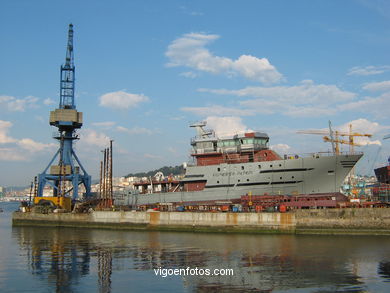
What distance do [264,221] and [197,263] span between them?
20.0 m

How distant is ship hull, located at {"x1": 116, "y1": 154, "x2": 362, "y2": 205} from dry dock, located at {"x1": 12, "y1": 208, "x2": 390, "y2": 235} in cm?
706

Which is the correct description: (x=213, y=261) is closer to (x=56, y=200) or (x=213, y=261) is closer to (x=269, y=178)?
(x=269, y=178)

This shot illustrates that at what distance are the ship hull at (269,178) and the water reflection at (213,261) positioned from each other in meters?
10.6

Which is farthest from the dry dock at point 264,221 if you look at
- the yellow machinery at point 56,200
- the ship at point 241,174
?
the yellow machinery at point 56,200

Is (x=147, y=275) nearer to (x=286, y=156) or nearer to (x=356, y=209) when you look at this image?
(x=356, y=209)

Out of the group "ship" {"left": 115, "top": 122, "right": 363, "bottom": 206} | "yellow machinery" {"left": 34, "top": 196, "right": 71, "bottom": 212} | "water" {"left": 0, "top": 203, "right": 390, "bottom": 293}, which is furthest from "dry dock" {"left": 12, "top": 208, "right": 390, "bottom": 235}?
"yellow machinery" {"left": 34, "top": 196, "right": 71, "bottom": 212}

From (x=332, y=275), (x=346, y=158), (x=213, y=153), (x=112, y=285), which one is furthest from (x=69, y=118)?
(x=332, y=275)

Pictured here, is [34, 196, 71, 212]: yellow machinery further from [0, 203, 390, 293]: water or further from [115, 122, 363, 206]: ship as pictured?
[0, 203, 390, 293]: water

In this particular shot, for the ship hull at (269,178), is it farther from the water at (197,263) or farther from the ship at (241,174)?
the water at (197,263)

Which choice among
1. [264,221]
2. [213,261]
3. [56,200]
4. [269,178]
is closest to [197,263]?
[213,261]

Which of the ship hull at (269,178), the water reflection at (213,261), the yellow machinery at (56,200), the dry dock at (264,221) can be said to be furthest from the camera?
the yellow machinery at (56,200)

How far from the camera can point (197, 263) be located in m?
32.0

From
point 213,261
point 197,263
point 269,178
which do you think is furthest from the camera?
point 269,178

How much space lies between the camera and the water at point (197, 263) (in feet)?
84.0
